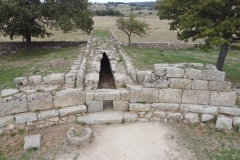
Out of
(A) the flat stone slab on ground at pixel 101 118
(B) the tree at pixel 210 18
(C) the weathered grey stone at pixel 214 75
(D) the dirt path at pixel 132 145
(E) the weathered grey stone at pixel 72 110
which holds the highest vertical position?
(B) the tree at pixel 210 18

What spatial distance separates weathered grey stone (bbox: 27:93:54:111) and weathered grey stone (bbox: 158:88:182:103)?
436cm

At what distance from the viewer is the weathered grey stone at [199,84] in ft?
30.4

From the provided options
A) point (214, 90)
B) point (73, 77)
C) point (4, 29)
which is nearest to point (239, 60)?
point (214, 90)

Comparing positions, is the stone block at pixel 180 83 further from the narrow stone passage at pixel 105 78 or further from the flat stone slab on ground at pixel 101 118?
the narrow stone passage at pixel 105 78

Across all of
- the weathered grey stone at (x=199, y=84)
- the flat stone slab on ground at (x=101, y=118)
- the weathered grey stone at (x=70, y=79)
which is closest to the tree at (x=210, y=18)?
A: the weathered grey stone at (x=199, y=84)

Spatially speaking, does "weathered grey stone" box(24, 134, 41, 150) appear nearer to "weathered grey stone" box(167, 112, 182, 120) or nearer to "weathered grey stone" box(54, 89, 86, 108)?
"weathered grey stone" box(54, 89, 86, 108)

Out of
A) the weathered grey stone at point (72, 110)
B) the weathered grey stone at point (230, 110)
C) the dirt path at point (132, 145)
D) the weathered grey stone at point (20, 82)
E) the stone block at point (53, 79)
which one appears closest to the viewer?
the dirt path at point (132, 145)

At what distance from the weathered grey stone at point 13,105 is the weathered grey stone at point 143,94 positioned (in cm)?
412

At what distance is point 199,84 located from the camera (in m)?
9.31

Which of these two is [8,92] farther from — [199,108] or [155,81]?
[199,108]

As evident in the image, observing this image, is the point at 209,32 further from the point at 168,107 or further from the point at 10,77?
the point at 10,77

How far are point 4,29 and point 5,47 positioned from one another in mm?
3678

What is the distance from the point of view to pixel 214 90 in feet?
30.7

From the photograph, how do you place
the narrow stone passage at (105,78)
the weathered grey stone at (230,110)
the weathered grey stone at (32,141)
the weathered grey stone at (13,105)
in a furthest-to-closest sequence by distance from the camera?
the narrow stone passage at (105,78), the weathered grey stone at (230,110), the weathered grey stone at (13,105), the weathered grey stone at (32,141)
